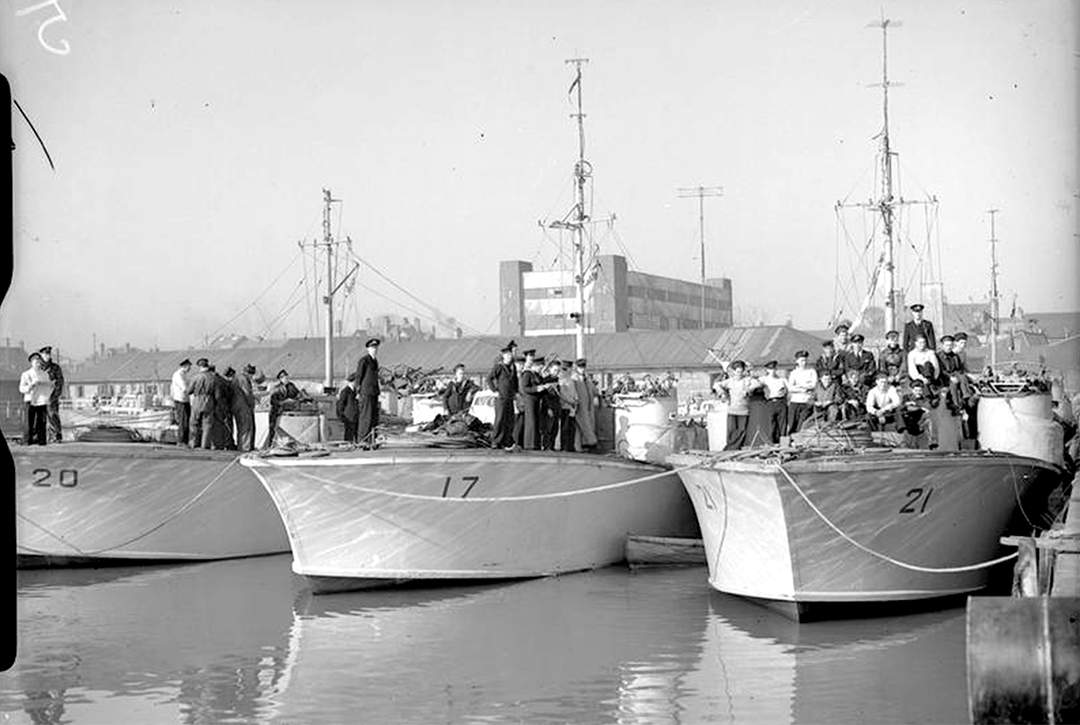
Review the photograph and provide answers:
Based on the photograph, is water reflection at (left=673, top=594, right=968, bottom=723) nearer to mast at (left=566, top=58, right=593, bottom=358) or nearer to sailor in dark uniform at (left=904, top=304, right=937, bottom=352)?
sailor in dark uniform at (left=904, top=304, right=937, bottom=352)

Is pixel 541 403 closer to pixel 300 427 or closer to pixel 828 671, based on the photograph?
pixel 300 427

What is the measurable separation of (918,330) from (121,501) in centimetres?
1028

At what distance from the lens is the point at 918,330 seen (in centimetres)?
1659

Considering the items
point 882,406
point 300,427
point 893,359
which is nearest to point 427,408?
point 300,427

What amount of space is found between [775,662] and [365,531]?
5525 millimetres

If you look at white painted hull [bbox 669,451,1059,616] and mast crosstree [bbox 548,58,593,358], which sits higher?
mast crosstree [bbox 548,58,593,358]

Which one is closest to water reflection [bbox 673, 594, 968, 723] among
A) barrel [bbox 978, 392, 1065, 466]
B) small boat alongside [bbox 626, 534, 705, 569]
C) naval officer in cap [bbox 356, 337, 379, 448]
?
barrel [bbox 978, 392, 1065, 466]

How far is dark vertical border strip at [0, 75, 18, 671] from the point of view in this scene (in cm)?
206

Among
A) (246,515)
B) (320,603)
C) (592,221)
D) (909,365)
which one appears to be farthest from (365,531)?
(592,221)

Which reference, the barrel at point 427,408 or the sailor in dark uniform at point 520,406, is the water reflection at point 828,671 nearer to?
the sailor in dark uniform at point 520,406

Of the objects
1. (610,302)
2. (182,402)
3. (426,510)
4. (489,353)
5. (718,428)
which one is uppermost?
(610,302)

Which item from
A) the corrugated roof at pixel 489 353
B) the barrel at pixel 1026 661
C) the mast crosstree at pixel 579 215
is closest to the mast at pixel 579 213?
the mast crosstree at pixel 579 215

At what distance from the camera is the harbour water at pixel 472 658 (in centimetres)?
949

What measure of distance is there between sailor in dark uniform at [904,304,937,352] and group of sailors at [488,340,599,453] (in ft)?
14.5
